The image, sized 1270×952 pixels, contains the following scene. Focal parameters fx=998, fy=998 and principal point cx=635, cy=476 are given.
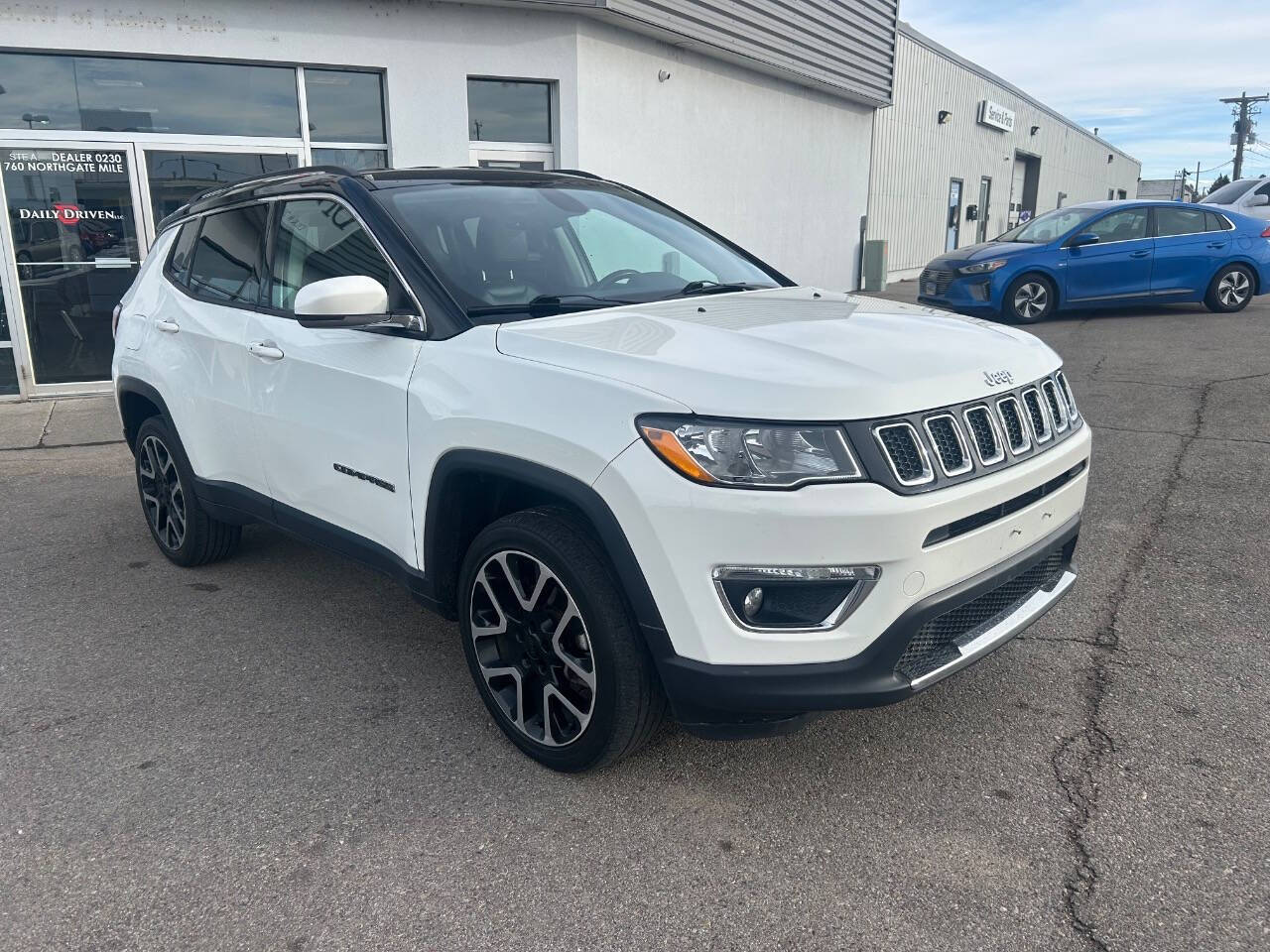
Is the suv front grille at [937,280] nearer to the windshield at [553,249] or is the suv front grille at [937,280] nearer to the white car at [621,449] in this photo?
the windshield at [553,249]

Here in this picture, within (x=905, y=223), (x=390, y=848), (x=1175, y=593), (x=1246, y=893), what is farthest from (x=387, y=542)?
(x=905, y=223)

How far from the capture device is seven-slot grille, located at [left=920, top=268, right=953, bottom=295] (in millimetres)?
12641

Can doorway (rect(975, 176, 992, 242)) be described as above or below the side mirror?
above

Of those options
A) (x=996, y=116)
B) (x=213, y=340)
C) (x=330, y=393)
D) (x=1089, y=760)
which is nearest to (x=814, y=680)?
(x=1089, y=760)

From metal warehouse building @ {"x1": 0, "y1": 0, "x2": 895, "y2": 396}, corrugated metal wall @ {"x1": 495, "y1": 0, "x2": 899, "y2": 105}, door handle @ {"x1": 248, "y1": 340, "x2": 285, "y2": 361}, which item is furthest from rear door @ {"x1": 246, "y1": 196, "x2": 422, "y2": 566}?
corrugated metal wall @ {"x1": 495, "y1": 0, "x2": 899, "y2": 105}

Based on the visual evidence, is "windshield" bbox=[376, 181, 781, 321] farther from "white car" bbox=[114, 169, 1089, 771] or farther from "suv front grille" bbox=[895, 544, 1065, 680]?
"suv front grille" bbox=[895, 544, 1065, 680]

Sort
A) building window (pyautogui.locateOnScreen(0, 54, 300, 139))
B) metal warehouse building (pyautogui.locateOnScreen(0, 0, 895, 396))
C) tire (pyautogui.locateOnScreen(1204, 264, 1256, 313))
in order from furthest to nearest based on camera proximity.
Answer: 1. tire (pyautogui.locateOnScreen(1204, 264, 1256, 313))
2. metal warehouse building (pyautogui.locateOnScreen(0, 0, 895, 396))
3. building window (pyautogui.locateOnScreen(0, 54, 300, 139))

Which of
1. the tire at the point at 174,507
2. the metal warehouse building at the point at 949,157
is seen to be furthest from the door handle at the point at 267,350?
the metal warehouse building at the point at 949,157

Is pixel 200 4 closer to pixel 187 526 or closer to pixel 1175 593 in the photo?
pixel 187 526

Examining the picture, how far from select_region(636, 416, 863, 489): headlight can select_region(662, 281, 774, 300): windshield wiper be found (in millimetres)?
1217

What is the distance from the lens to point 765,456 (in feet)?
7.75

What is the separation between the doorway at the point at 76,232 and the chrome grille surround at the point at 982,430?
26.8ft

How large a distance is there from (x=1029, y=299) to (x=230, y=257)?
1069 cm

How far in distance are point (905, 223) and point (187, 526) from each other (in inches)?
738
